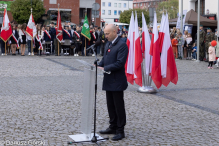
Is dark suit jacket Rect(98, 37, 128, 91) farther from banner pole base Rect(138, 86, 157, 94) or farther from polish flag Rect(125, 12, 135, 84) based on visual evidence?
banner pole base Rect(138, 86, 157, 94)

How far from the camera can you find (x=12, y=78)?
13258 mm

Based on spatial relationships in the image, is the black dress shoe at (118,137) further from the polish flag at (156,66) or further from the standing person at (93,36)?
the standing person at (93,36)

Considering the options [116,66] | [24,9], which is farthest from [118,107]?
[24,9]

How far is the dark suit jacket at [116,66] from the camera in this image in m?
5.90

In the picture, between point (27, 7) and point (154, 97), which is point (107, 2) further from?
point (154, 97)

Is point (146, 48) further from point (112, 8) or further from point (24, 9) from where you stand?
point (112, 8)

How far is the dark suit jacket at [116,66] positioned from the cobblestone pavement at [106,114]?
876mm

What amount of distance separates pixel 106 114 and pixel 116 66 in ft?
7.14

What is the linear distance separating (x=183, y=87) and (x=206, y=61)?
10189mm

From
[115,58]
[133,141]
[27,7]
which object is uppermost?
[27,7]

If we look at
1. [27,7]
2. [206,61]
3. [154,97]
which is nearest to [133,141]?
[154,97]

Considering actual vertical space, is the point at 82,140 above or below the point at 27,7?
below

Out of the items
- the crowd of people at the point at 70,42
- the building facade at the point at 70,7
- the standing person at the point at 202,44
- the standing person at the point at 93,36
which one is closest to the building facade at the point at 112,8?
the building facade at the point at 70,7

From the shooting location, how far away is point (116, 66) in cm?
587
